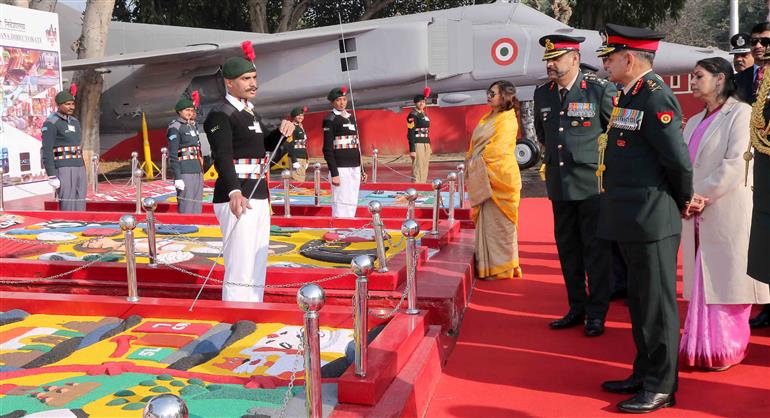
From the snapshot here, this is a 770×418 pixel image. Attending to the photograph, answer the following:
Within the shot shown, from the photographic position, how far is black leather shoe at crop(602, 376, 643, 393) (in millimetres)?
3883

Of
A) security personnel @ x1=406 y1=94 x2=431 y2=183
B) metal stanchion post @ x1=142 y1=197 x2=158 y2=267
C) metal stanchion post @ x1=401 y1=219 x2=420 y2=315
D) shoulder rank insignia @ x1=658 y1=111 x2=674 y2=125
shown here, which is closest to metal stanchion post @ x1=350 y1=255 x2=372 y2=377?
metal stanchion post @ x1=401 y1=219 x2=420 y2=315

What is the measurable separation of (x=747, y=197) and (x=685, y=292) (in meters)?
0.69

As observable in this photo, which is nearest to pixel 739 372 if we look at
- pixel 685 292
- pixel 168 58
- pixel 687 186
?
pixel 685 292

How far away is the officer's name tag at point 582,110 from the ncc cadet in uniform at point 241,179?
195cm

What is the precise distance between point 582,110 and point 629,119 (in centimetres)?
154

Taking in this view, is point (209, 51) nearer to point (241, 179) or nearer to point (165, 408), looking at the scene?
point (241, 179)

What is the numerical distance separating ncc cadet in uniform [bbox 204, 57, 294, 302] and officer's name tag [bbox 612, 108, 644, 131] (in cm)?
212

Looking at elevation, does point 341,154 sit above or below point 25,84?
below

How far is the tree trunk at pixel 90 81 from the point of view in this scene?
16.4 m

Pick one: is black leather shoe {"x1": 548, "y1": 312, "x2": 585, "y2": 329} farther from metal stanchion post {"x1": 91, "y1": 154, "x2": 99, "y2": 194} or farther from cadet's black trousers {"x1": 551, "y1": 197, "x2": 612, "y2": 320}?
metal stanchion post {"x1": 91, "y1": 154, "x2": 99, "y2": 194}

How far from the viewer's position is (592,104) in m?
5.23

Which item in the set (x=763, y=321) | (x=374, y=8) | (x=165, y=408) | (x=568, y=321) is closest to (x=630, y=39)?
(x=568, y=321)

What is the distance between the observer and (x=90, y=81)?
54.7ft

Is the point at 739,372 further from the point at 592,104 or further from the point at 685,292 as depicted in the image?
the point at 592,104
